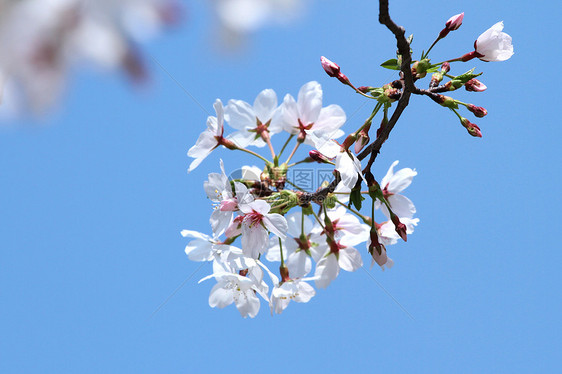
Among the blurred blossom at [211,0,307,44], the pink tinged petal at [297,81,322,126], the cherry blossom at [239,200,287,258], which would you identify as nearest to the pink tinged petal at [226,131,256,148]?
the pink tinged petal at [297,81,322,126]

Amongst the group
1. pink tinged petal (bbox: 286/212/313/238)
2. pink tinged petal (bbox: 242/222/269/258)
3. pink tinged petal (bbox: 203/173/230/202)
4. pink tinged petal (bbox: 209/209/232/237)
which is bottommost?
pink tinged petal (bbox: 242/222/269/258)

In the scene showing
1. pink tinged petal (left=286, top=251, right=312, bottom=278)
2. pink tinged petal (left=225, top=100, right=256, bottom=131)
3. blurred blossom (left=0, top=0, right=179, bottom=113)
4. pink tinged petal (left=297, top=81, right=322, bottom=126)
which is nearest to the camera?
blurred blossom (left=0, top=0, right=179, bottom=113)

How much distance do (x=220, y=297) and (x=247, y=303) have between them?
0.12 meters

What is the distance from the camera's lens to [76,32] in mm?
492

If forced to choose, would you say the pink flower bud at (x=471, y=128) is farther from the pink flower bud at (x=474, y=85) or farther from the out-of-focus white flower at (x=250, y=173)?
the out-of-focus white flower at (x=250, y=173)

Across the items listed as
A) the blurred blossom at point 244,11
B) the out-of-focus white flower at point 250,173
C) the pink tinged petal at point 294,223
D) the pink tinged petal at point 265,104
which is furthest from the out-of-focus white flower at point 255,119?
the blurred blossom at point 244,11

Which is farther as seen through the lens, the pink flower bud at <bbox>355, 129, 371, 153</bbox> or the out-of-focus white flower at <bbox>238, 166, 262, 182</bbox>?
the out-of-focus white flower at <bbox>238, 166, 262, 182</bbox>

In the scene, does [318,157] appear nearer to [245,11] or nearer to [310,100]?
[310,100]

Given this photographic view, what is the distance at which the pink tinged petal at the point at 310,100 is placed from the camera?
74.4 inches

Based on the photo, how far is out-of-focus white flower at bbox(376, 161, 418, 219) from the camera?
1.99m

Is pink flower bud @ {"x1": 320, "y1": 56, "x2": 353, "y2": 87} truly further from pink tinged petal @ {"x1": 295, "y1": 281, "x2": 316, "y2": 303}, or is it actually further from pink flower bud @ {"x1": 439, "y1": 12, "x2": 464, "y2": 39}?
pink tinged petal @ {"x1": 295, "y1": 281, "x2": 316, "y2": 303}

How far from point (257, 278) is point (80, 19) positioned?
1.54 m

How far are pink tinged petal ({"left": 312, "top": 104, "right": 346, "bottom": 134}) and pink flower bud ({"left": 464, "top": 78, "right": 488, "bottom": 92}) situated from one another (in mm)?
479

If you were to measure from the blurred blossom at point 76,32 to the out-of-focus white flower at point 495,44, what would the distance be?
5.39ft
